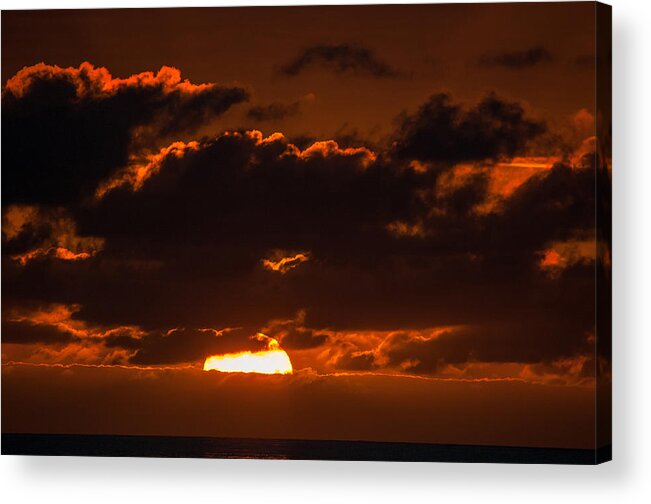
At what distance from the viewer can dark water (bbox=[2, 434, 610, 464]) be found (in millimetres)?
7250

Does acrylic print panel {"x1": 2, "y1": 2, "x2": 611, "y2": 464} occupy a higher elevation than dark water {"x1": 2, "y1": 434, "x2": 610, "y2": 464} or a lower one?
higher

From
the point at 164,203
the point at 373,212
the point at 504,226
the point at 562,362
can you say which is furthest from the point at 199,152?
the point at 562,362

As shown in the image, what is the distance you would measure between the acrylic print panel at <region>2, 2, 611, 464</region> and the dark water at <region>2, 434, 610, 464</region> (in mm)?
Answer: 11

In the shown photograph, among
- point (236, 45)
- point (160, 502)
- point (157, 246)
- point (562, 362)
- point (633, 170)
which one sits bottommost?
point (160, 502)

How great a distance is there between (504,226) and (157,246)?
1674mm

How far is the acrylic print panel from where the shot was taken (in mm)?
7238

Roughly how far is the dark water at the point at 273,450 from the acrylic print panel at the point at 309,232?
11mm

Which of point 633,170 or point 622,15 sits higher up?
point 622,15

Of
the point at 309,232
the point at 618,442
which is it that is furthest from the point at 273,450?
the point at 618,442

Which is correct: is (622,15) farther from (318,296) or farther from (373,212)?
(318,296)

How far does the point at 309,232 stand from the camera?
7363 mm

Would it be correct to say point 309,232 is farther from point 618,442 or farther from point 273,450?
point 618,442

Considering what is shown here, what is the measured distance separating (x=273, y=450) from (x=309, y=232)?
41.8 inches

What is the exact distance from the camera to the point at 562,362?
723 cm
